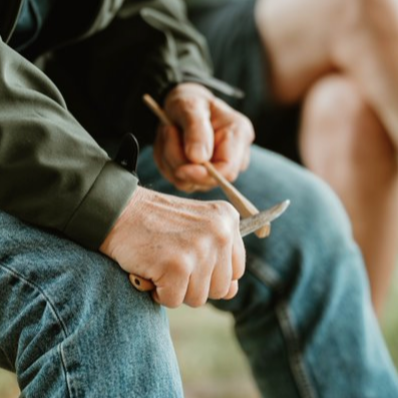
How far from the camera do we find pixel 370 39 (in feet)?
3.02

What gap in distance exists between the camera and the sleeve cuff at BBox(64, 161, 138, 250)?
48 centimetres

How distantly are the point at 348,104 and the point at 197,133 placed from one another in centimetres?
37

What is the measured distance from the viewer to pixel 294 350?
750 millimetres

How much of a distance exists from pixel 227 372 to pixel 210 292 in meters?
0.67

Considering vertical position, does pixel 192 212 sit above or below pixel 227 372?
above

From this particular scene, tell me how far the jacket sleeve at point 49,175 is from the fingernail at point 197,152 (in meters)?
0.17

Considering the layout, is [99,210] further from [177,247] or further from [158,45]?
[158,45]

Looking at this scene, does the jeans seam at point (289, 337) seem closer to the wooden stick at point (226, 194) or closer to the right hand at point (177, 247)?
the wooden stick at point (226, 194)

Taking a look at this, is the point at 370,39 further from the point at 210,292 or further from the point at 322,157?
the point at 210,292

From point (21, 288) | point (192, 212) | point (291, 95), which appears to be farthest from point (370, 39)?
point (21, 288)

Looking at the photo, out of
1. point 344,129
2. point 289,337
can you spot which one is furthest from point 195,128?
point 344,129

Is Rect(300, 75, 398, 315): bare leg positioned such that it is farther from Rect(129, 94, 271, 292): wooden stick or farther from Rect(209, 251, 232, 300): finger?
Rect(209, 251, 232, 300): finger

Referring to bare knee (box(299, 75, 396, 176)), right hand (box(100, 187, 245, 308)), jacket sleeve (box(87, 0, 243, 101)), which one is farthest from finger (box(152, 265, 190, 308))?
bare knee (box(299, 75, 396, 176))

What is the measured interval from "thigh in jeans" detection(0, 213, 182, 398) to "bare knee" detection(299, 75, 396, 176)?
56 centimetres
